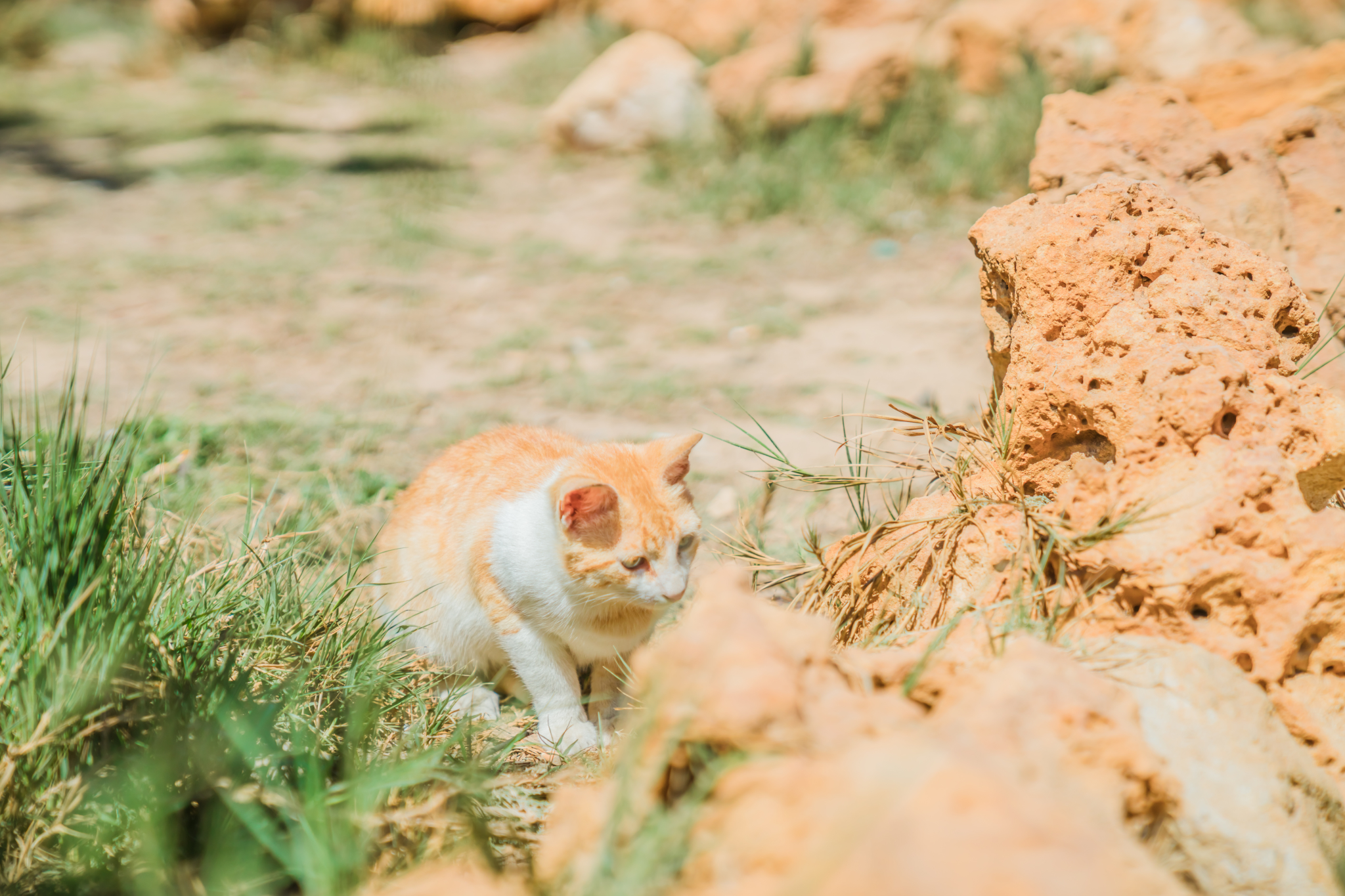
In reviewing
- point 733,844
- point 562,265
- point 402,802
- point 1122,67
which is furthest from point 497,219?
point 733,844

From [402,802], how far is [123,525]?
93cm

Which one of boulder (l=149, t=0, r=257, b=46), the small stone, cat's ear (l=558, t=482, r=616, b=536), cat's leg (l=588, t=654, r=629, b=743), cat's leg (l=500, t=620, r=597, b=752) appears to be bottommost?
cat's leg (l=588, t=654, r=629, b=743)

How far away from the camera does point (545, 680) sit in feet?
9.26

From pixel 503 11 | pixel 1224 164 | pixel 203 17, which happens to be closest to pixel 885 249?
pixel 1224 164

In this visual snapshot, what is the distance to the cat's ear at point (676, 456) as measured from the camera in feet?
9.02

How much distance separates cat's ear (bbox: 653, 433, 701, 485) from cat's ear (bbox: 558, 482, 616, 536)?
26 cm

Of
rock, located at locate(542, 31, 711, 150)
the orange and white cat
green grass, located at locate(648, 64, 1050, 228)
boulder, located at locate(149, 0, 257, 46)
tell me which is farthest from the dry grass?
boulder, located at locate(149, 0, 257, 46)

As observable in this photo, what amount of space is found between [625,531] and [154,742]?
1.21 metres

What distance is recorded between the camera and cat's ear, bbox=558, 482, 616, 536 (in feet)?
8.16

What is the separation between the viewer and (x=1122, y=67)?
766 centimetres

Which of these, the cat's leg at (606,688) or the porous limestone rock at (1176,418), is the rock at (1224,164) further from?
the cat's leg at (606,688)

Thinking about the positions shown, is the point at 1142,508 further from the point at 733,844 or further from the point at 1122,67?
the point at 1122,67

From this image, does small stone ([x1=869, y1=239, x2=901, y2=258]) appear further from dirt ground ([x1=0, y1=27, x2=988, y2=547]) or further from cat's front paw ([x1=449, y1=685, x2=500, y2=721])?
cat's front paw ([x1=449, y1=685, x2=500, y2=721])

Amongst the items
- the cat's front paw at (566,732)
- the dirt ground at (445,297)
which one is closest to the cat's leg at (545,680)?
the cat's front paw at (566,732)
